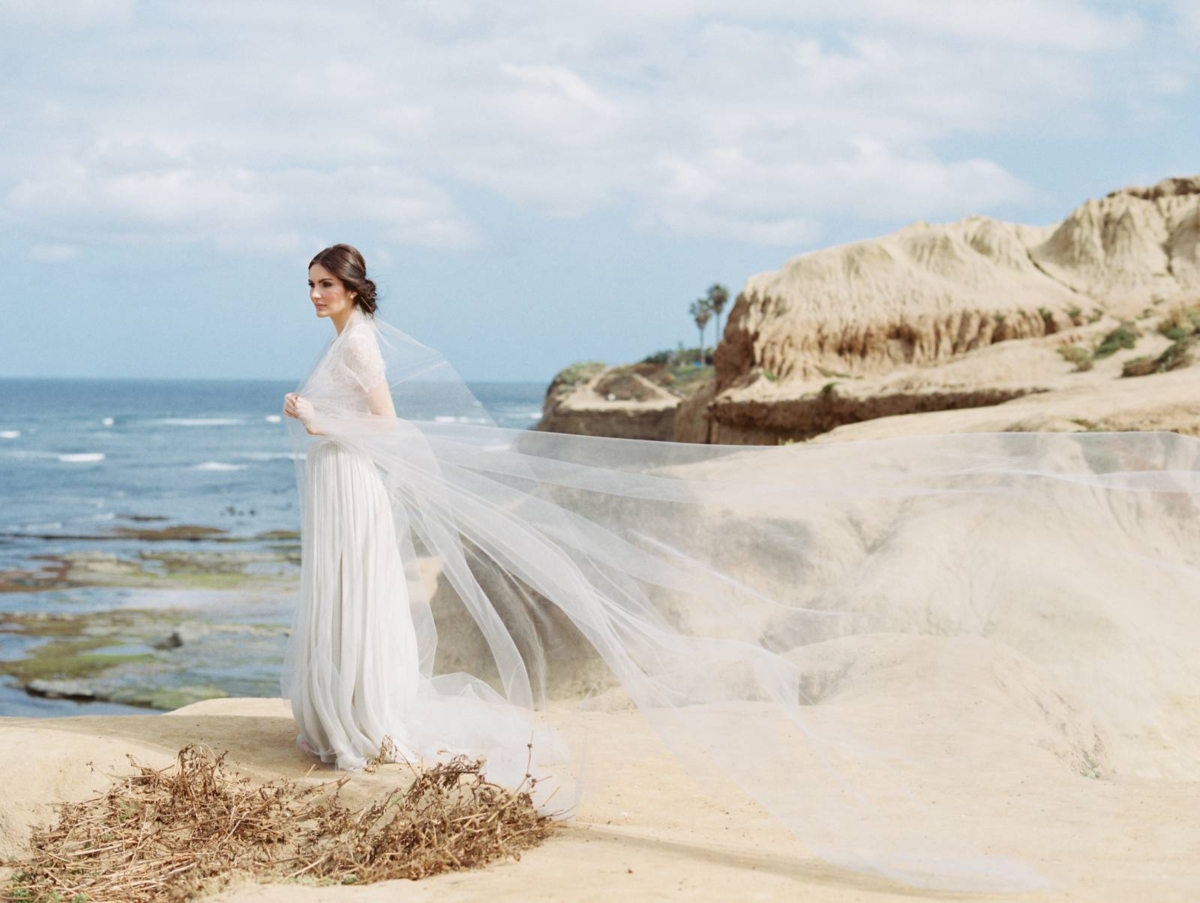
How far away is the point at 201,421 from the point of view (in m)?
98.7

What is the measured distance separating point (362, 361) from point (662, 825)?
2.62m

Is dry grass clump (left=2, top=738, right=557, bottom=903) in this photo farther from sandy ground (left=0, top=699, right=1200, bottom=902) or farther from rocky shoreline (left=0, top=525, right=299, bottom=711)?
rocky shoreline (left=0, top=525, right=299, bottom=711)

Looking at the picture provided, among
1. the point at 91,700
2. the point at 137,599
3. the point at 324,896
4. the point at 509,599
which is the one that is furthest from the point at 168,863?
the point at 137,599

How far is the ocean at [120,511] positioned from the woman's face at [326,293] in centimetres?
144

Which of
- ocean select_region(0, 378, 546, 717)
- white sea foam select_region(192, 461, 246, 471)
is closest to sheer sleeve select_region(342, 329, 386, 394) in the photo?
ocean select_region(0, 378, 546, 717)

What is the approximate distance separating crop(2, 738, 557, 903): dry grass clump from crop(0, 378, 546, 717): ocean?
248 cm

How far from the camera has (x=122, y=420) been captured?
96250mm

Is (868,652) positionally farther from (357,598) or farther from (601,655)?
(357,598)

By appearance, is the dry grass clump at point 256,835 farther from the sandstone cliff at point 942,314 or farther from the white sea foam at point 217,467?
the white sea foam at point 217,467

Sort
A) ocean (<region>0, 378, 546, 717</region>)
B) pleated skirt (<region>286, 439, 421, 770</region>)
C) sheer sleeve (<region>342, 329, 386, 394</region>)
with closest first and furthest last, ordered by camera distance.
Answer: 1. pleated skirt (<region>286, 439, 421, 770</region>)
2. sheer sleeve (<region>342, 329, 386, 394</region>)
3. ocean (<region>0, 378, 546, 717</region>)

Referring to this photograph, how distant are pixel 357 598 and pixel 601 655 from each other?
123 centimetres

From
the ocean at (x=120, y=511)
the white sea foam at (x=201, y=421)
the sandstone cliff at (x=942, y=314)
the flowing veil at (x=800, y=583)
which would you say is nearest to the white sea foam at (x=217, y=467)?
the ocean at (x=120, y=511)

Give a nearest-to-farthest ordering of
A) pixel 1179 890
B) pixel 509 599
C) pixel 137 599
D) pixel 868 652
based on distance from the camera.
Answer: pixel 1179 890 < pixel 509 599 < pixel 868 652 < pixel 137 599

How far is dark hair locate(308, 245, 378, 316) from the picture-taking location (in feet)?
18.0
